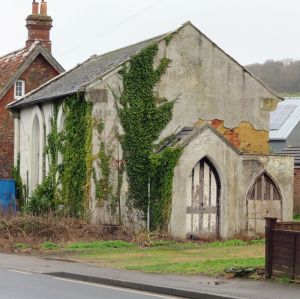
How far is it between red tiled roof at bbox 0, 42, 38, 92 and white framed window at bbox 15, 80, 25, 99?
67 cm

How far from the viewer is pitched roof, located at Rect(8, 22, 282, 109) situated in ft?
99.5

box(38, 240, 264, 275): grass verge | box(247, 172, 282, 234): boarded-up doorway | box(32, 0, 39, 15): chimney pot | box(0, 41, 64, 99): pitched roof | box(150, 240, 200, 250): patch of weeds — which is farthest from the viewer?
box(32, 0, 39, 15): chimney pot

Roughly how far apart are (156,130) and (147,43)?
3715 mm

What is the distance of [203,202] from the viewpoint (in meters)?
29.3

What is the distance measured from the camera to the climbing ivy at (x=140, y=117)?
29.5 m

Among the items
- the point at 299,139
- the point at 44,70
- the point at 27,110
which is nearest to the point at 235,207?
the point at 27,110

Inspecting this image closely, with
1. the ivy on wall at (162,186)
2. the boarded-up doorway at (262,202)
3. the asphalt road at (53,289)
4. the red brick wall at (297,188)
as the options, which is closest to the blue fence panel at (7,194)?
the ivy on wall at (162,186)

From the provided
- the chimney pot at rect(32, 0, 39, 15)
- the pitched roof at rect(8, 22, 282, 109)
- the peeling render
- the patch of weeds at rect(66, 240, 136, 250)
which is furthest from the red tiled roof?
the patch of weeds at rect(66, 240, 136, 250)

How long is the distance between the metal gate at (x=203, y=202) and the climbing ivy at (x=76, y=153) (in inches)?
157

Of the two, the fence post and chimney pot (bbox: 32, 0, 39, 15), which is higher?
chimney pot (bbox: 32, 0, 39, 15)

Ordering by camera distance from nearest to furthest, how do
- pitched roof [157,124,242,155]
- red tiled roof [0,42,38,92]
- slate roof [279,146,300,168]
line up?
1. pitched roof [157,124,242,155]
2. red tiled roof [0,42,38,92]
3. slate roof [279,146,300,168]

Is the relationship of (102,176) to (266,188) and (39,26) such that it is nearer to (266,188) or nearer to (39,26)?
(266,188)

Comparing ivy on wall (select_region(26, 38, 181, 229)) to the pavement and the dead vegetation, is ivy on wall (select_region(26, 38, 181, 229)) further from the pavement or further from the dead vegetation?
the pavement

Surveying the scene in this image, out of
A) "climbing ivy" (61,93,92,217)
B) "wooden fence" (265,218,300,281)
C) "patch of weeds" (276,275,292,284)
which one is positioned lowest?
"patch of weeds" (276,275,292,284)
